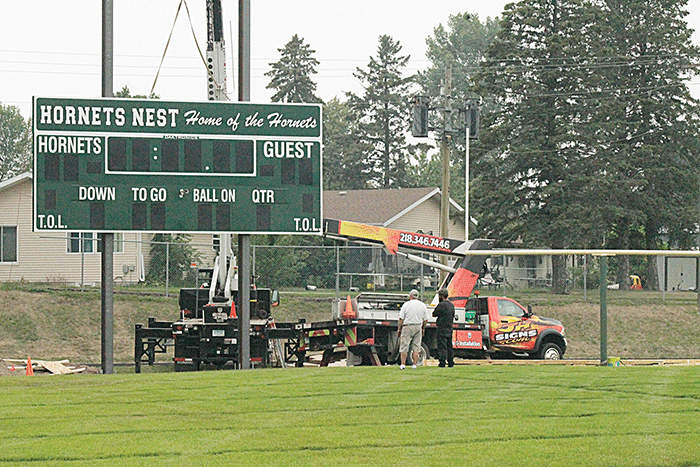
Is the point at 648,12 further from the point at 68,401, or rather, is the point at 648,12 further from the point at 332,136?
the point at 68,401

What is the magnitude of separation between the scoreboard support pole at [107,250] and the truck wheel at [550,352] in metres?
10.9

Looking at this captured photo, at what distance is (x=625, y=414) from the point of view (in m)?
12.0

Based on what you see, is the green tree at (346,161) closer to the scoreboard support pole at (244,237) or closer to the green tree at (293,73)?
the green tree at (293,73)

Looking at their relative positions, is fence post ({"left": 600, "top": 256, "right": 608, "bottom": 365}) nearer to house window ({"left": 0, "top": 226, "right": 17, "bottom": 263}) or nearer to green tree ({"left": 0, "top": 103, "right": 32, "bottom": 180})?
house window ({"left": 0, "top": 226, "right": 17, "bottom": 263})

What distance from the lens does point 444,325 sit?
63.0 feet

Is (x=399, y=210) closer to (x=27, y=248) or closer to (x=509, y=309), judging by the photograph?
(x=27, y=248)

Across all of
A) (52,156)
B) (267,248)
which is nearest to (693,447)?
(52,156)

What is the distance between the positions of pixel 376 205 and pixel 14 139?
52387 millimetres

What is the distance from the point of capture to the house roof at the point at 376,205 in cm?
4847

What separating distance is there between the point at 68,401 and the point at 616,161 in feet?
119

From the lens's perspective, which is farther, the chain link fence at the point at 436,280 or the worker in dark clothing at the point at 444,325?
the chain link fence at the point at 436,280

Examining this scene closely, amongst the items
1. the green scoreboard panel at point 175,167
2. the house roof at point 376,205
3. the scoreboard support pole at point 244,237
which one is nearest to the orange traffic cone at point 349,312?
the scoreboard support pole at point 244,237

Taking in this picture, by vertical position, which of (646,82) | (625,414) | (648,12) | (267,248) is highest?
(648,12)

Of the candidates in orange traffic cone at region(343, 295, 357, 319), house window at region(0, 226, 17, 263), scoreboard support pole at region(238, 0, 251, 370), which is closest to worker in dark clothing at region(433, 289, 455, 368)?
scoreboard support pole at region(238, 0, 251, 370)
